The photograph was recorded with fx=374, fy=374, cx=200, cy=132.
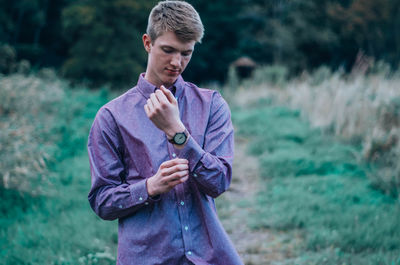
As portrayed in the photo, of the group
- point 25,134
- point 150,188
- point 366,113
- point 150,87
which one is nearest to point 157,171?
point 150,188

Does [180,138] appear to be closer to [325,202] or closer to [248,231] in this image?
[248,231]

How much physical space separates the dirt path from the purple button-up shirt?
1.85 m

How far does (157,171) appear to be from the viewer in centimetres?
147

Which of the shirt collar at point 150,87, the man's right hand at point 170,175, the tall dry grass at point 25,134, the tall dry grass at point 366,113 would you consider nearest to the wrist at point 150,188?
the man's right hand at point 170,175

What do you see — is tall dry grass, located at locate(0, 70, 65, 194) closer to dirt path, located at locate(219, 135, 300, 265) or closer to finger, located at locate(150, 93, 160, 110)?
dirt path, located at locate(219, 135, 300, 265)

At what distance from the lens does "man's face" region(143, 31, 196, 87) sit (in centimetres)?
155

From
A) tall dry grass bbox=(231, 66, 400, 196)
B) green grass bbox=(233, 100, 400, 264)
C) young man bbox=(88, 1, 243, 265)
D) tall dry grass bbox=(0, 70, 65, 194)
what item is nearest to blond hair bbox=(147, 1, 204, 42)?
young man bbox=(88, 1, 243, 265)

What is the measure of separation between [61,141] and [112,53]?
1334cm

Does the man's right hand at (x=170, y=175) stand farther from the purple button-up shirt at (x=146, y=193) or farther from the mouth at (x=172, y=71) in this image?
the mouth at (x=172, y=71)

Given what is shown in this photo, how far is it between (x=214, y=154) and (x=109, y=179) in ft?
1.46

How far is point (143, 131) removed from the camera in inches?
61.9

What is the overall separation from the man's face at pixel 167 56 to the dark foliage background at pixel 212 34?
34.7 feet

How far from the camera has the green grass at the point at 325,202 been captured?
3.32 m

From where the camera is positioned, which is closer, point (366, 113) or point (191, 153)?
point (191, 153)
